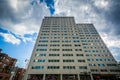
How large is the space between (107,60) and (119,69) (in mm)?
8489

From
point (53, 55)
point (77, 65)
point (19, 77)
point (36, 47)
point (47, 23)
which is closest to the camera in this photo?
point (77, 65)

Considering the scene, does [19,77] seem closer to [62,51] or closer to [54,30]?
[62,51]

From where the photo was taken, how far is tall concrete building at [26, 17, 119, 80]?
40719 millimetres

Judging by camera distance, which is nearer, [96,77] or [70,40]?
[96,77]

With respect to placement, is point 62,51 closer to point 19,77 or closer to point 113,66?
point 113,66

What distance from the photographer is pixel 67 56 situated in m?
45.9

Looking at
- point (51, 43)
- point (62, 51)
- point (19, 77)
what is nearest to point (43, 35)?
point (51, 43)

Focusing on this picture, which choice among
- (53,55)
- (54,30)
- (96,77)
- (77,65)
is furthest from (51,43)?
(96,77)

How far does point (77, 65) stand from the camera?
42688 mm

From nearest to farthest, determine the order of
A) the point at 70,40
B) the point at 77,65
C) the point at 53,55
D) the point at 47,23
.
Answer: the point at 77,65
the point at 53,55
the point at 70,40
the point at 47,23

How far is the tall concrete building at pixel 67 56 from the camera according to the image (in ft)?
134

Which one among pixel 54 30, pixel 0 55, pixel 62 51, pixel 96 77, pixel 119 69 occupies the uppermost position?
pixel 54 30

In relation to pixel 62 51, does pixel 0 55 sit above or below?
below

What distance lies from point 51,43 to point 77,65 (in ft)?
72.9
